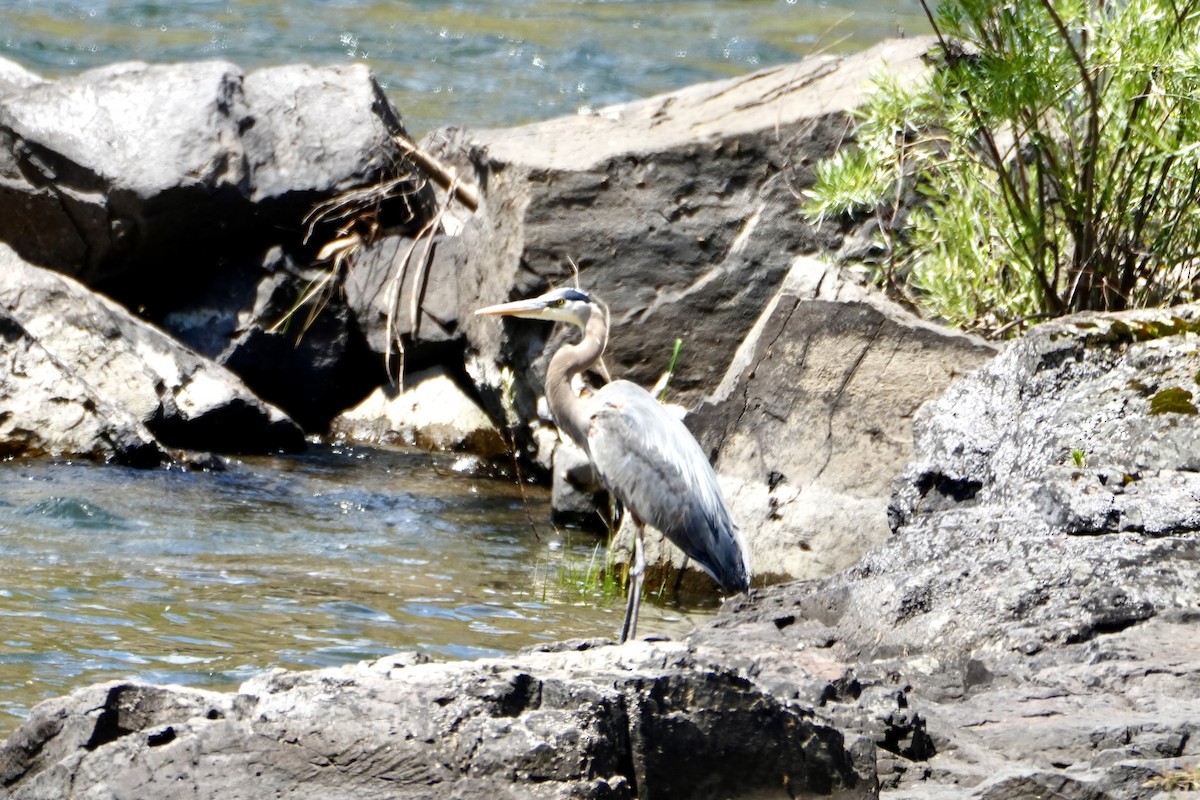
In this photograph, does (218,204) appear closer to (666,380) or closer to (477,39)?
(666,380)

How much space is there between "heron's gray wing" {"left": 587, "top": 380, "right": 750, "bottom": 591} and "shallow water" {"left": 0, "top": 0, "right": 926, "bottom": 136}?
7746 mm

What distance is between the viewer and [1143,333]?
5.40 meters

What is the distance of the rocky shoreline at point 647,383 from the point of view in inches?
128

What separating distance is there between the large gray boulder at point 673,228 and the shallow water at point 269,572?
3.24ft

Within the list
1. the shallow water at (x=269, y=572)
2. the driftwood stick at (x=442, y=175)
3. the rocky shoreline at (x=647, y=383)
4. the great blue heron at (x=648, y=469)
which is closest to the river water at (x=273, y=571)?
the shallow water at (x=269, y=572)

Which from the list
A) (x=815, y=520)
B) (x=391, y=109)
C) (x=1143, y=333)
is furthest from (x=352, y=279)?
(x=1143, y=333)

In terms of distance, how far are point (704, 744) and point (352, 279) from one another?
703 centimetres

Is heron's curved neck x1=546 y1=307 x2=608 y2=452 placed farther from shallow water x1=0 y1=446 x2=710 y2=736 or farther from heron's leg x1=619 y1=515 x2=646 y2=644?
shallow water x1=0 y1=446 x2=710 y2=736

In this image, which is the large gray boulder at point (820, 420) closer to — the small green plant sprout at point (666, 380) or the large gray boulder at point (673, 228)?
the small green plant sprout at point (666, 380)

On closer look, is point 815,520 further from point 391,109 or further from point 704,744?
point 391,109

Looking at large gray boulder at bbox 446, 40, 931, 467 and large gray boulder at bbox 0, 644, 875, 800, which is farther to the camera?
large gray boulder at bbox 446, 40, 931, 467

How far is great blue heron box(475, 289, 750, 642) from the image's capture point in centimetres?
579

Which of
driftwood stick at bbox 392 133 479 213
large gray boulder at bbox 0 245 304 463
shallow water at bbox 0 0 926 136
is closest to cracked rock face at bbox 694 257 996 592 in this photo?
large gray boulder at bbox 0 245 304 463

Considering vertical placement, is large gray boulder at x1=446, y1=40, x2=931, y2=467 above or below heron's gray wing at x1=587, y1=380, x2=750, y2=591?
above
